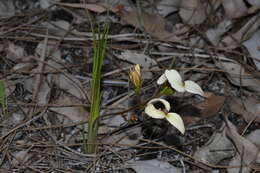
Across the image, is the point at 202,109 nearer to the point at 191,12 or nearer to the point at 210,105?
the point at 210,105

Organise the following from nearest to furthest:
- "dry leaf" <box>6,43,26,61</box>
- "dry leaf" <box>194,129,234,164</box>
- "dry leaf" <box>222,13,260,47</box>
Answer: "dry leaf" <box>194,129,234,164</box> → "dry leaf" <box>6,43,26,61</box> → "dry leaf" <box>222,13,260,47</box>

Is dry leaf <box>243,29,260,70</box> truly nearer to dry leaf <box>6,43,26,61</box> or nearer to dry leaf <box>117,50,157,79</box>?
dry leaf <box>117,50,157,79</box>

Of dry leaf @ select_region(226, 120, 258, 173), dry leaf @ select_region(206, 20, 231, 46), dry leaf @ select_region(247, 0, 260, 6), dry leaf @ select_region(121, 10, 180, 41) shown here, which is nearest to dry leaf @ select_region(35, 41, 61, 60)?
dry leaf @ select_region(121, 10, 180, 41)

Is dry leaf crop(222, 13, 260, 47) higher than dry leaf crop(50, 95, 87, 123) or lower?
higher

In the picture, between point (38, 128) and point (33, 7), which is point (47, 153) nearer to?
point (38, 128)

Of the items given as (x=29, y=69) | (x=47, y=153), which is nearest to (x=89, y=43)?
(x=29, y=69)

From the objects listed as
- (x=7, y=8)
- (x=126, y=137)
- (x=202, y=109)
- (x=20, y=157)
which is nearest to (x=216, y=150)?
(x=202, y=109)
